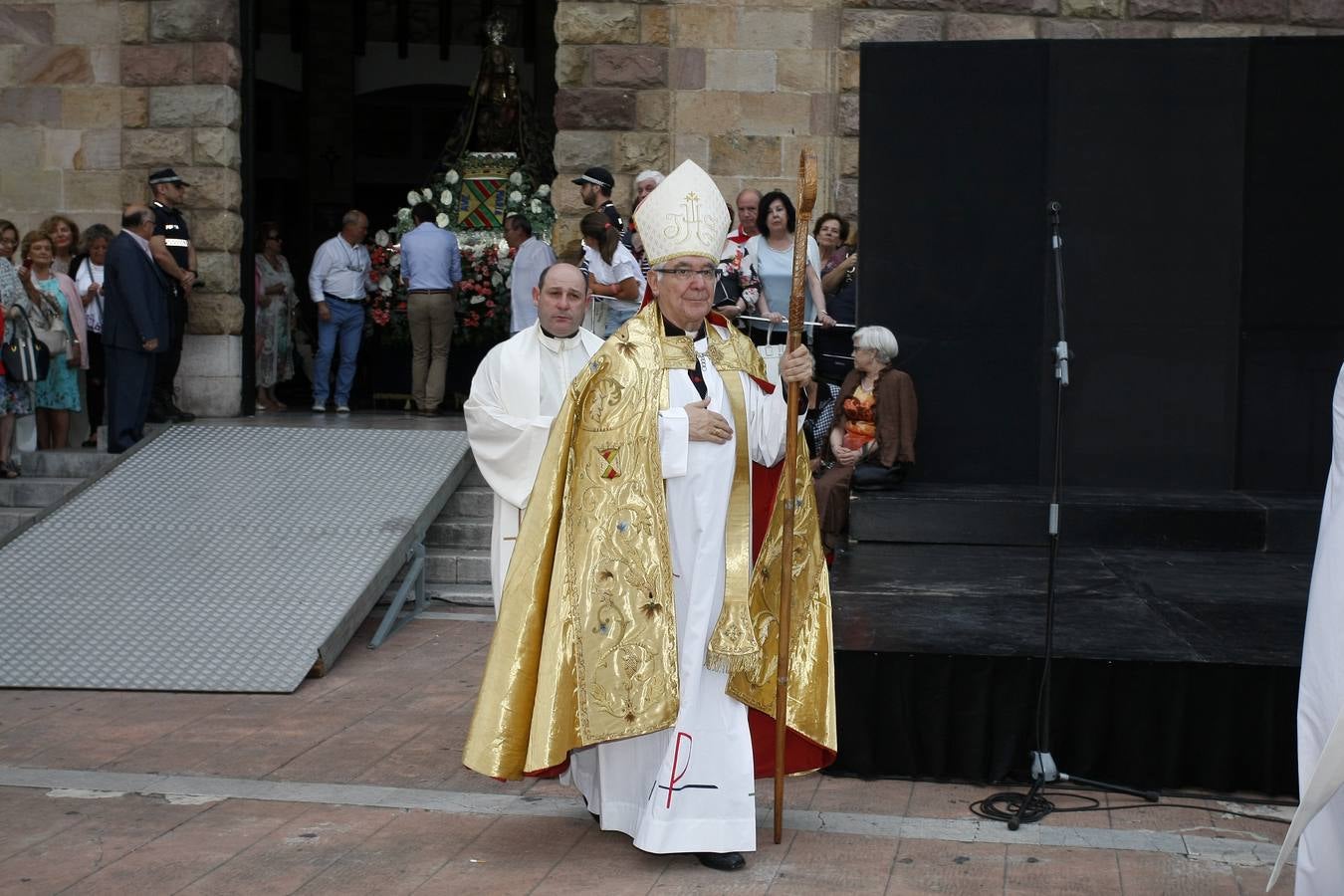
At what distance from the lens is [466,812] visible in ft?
17.8

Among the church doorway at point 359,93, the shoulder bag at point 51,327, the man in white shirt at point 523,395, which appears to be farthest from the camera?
the church doorway at point 359,93

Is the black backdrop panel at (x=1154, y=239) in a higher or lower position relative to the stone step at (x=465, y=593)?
higher

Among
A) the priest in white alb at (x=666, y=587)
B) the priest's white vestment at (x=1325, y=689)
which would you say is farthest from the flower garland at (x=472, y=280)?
the priest's white vestment at (x=1325, y=689)

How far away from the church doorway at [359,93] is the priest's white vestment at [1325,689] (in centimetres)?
1747

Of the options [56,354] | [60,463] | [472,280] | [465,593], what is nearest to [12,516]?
[60,463]

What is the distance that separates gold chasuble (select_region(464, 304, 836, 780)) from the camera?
483 cm

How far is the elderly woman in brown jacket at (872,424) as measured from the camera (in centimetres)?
916

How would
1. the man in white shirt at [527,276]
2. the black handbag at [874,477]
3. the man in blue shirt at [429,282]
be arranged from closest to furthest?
the black handbag at [874,477] → the man in white shirt at [527,276] → the man in blue shirt at [429,282]

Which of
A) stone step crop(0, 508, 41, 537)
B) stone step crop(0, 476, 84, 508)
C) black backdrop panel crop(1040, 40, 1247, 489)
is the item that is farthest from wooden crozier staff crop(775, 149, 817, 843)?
stone step crop(0, 476, 84, 508)

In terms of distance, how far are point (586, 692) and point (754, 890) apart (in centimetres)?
74

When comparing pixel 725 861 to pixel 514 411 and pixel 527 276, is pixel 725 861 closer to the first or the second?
pixel 514 411

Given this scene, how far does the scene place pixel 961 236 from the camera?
9523mm

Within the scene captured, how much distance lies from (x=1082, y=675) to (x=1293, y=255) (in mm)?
4522

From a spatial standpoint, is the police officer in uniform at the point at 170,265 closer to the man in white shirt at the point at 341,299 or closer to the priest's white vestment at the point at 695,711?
the man in white shirt at the point at 341,299
